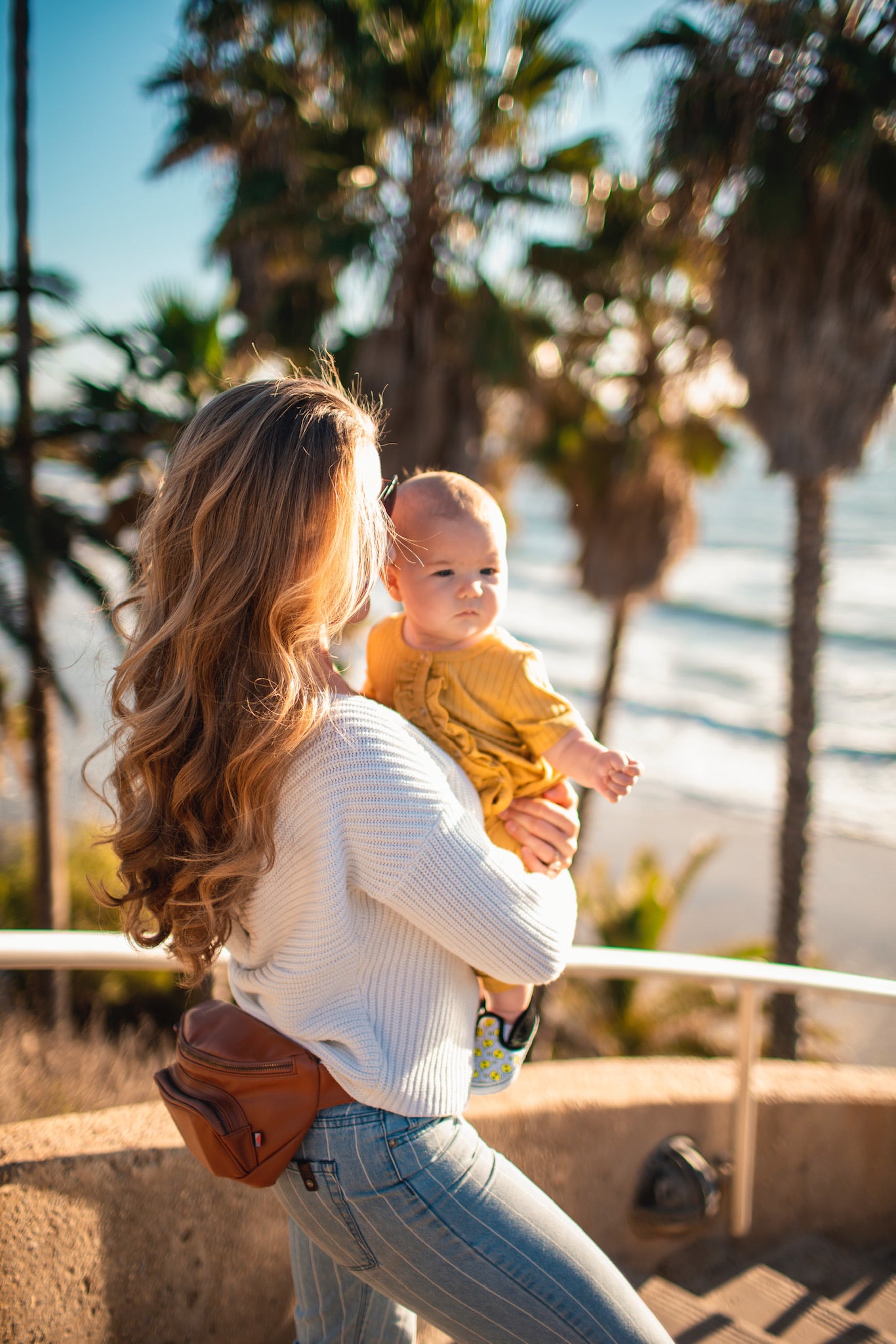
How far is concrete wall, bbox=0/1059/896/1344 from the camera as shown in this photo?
1777 millimetres

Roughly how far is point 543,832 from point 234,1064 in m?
0.62

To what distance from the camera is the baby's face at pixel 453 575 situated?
1.62 metres

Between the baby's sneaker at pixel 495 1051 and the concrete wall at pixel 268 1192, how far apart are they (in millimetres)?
755

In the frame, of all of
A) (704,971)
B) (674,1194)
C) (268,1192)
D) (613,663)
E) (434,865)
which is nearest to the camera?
(434,865)

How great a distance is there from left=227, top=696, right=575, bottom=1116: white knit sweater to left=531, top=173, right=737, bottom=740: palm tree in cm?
861

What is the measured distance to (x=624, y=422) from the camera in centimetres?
1089

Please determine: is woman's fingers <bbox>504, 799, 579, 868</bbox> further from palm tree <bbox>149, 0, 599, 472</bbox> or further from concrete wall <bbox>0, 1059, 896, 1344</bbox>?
palm tree <bbox>149, 0, 599, 472</bbox>

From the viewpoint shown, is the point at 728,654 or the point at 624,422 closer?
the point at 624,422

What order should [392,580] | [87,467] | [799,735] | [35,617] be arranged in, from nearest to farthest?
[392,580], [35,617], [87,467], [799,735]

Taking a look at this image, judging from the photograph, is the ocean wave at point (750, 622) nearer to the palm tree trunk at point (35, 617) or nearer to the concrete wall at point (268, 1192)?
the palm tree trunk at point (35, 617)

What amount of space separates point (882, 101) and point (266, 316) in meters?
5.70

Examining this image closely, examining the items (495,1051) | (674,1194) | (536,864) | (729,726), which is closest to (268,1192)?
(495,1051)

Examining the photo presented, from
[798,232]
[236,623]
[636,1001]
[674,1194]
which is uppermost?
[798,232]

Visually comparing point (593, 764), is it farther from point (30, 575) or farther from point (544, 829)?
point (30, 575)
